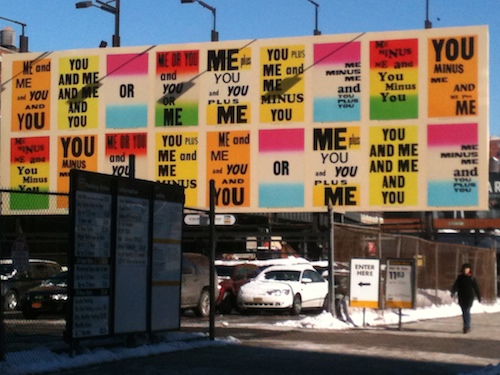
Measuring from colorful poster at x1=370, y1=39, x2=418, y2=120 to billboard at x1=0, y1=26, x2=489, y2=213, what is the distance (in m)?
0.03

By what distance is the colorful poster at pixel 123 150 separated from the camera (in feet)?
105

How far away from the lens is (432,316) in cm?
2938

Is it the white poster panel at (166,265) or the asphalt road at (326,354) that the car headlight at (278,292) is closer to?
the asphalt road at (326,354)

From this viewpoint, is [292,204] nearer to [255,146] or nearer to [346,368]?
[255,146]

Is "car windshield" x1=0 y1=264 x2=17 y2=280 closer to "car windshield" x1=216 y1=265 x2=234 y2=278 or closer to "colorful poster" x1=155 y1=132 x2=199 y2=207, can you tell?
"car windshield" x1=216 y1=265 x2=234 y2=278

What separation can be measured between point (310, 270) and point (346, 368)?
50.8 ft

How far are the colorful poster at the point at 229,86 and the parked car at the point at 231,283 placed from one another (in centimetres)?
437

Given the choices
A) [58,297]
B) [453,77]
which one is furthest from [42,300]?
[453,77]

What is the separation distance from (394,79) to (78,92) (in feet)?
32.9

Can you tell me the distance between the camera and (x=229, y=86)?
102 feet

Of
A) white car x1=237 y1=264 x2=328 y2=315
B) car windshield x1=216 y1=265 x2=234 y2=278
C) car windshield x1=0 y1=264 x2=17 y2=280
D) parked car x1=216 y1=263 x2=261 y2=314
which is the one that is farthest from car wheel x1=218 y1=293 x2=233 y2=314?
car windshield x1=0 y1=264 x2=17 y2=280

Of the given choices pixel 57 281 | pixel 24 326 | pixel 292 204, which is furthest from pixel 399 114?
pixel 24 326

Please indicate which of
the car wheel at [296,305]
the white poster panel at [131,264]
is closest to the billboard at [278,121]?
the car wheel at [296,305]

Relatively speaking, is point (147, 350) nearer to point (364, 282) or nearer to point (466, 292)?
point (364, 282)
